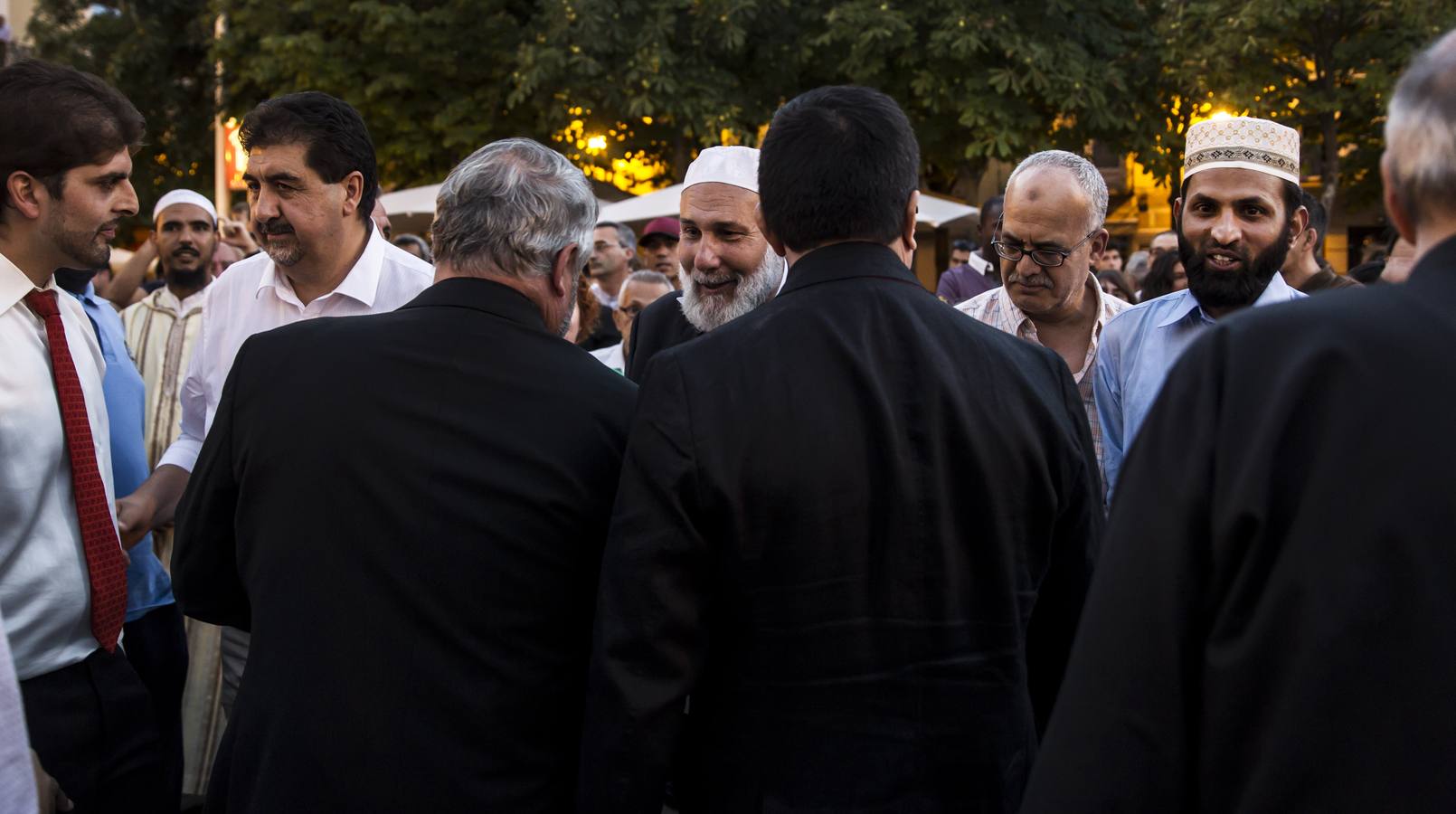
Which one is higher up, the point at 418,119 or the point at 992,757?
the point at 418,119

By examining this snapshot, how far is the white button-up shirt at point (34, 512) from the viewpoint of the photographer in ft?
9.34

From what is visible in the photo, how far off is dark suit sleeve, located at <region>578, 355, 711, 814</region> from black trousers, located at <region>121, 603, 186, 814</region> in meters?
1.65

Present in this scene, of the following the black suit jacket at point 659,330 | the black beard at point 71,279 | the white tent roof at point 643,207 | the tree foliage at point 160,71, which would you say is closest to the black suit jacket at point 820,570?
the black suit jacket at point 659,330

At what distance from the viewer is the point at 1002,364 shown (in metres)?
2.40

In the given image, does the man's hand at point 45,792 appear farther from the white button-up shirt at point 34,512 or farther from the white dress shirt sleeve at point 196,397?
the white dress shirt sleeve at point 196,397

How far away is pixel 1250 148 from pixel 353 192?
2.39m

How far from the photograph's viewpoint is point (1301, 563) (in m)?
1.50

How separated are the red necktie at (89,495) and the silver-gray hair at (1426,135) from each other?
2.62 meters

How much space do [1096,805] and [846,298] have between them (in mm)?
1014

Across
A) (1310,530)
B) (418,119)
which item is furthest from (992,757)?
(418,119)

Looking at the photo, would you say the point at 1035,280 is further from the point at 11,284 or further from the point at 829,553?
the point at 11,284

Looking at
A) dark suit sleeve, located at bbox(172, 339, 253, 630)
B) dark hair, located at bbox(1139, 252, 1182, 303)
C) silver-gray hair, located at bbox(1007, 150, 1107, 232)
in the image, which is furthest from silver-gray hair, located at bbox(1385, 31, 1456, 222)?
dark hair, located at bbox(1139, 252, 1182, 303)

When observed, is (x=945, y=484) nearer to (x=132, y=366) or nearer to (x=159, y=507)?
(x=159, y=507)

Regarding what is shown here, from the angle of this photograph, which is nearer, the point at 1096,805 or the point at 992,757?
the point at 1096,805
